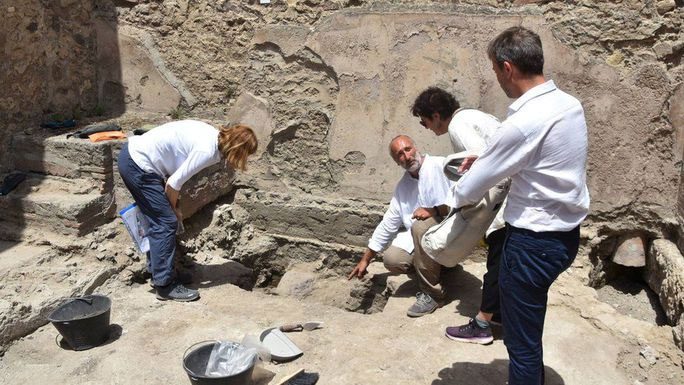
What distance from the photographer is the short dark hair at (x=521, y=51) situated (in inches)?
103

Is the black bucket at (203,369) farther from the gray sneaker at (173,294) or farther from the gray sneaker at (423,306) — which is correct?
the gray sneaker at (423,306)

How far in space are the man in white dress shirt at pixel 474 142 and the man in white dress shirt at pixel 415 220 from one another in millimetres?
320

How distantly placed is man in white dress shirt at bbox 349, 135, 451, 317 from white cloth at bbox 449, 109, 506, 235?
526mm

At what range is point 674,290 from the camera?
414 cm

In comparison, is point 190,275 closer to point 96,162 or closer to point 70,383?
point 96,162

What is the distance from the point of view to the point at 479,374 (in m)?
3.54

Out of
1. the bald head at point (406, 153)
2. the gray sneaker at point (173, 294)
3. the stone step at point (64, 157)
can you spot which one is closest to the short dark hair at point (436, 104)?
the bald head at point (406, 153)

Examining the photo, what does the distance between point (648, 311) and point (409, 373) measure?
2.14m

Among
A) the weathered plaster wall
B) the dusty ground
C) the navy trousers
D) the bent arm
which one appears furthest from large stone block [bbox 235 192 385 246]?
the bent arm

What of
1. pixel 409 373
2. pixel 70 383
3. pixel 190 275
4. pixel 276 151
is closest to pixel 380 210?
pixel 276 151

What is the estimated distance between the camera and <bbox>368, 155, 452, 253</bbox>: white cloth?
13.7 feet

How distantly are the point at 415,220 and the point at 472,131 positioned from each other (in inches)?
36.3

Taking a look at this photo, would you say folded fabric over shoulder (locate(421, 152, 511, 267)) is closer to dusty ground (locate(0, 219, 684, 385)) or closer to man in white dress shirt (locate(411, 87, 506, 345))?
man in white dress shirt (locate(411, 87, 506, 345))

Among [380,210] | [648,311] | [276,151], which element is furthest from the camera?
[276,151]
